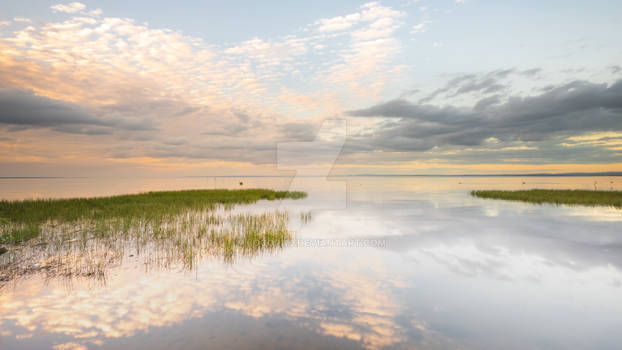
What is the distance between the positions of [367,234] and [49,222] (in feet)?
64.7

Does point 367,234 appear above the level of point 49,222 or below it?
below

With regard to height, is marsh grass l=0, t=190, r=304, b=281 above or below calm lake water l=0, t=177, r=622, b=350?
above

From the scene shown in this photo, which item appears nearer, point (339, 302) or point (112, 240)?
point (339, 302)

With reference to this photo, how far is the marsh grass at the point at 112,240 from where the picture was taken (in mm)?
10570

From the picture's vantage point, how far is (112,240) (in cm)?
1388

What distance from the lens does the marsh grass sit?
34.7 feet

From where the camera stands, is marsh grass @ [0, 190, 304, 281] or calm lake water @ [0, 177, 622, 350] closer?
calm lake water @ [0, 177, 622, 350]

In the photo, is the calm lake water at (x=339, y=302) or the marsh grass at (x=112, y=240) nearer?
the calm lake water at (x=339, y=302)

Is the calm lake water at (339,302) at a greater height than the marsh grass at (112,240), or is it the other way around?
the marsh grass at (112,240)

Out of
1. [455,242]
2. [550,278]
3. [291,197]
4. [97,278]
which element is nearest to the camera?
[97,278]

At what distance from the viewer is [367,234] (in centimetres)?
1817

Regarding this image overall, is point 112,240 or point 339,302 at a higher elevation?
point 112,240

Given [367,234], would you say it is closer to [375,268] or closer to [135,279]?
[375,268]

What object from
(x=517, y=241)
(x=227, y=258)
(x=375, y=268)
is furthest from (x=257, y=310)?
(x=517, y=241)
